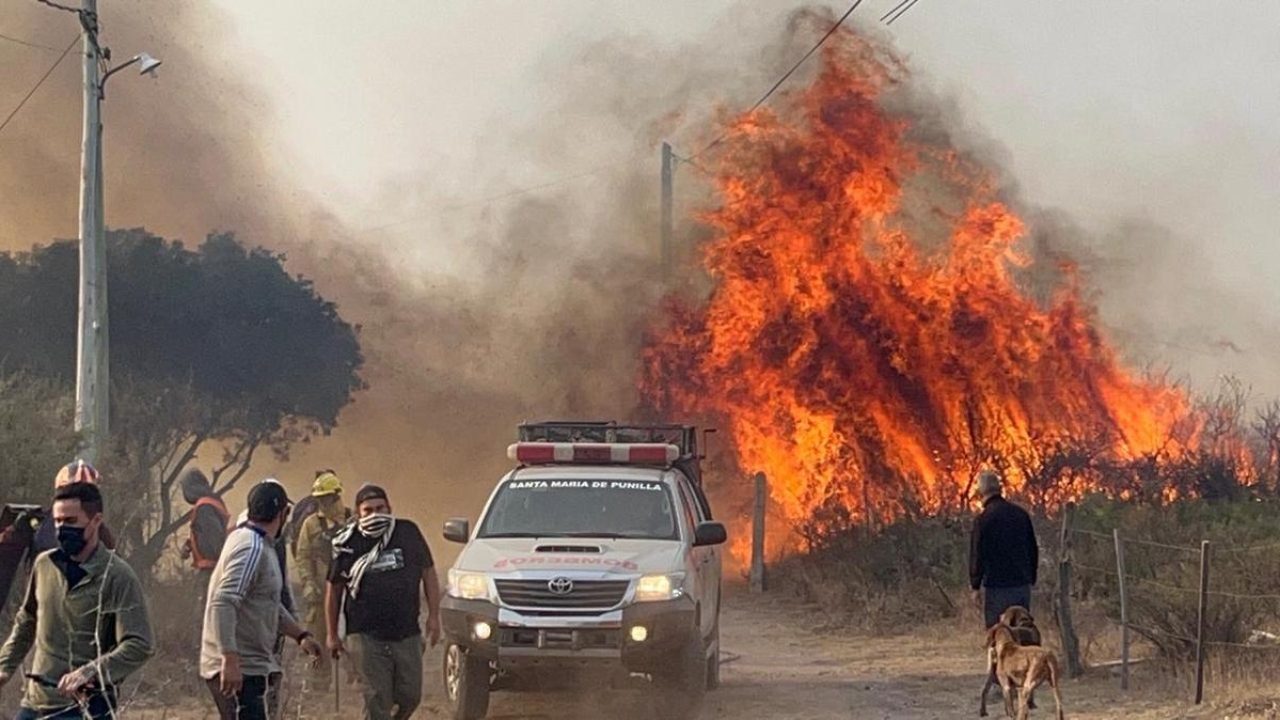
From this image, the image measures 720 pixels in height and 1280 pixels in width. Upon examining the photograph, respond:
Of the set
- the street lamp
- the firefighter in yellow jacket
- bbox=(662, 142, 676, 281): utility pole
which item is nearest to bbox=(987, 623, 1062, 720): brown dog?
the firefighter in yellow jacket

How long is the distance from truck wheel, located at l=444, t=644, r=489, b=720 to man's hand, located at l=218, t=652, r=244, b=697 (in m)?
4.07

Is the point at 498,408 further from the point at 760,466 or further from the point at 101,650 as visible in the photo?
the point at 101,650

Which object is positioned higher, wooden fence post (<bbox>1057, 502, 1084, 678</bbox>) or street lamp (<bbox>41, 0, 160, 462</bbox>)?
street lamp (<bbox>41, 0, 160, 462</bbox>)

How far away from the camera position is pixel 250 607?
24.3ft

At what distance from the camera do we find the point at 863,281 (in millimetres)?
24500

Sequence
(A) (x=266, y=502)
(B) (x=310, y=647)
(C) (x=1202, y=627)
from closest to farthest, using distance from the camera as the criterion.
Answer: (A) (x=266, y=502)
(B) (x=310, y=647)
(C) (x=1202, y=627)

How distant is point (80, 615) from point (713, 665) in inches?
309

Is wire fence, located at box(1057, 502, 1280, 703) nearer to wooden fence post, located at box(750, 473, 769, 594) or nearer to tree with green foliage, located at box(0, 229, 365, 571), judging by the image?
wooden fence post, located at box(750, 473, 769, 594)

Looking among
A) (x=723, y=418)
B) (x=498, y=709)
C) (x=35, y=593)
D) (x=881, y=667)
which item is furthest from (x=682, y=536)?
(x=723, y=418)

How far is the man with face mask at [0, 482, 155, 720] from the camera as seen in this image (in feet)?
19.9

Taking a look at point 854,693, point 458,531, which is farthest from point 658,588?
point 854,693

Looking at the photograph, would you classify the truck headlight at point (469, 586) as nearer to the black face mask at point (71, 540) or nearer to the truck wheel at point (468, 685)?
the truck wheel at point (468, 685)

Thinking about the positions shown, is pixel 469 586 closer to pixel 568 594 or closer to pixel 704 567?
pixel 568 594

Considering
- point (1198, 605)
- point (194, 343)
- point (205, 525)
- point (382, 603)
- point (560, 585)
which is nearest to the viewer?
point (382, 603)
